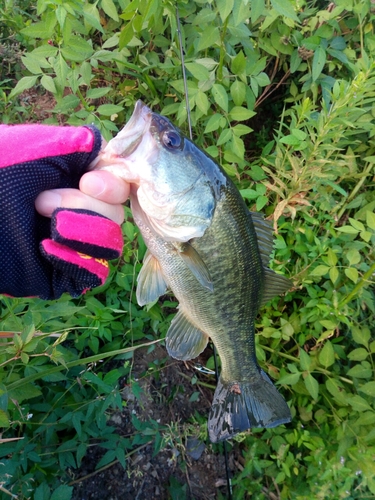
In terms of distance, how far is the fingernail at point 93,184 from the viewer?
3.80 feet

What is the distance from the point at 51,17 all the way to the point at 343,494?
2.65 meters

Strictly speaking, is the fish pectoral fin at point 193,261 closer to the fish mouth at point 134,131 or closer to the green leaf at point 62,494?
the fish mouth at point 134,131

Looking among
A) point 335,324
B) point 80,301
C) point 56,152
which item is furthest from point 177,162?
point 335,324

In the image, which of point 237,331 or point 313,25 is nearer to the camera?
point 237,331

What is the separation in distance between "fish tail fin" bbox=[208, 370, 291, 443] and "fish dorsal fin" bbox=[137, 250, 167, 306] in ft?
2.21

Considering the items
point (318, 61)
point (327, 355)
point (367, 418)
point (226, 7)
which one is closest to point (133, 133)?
point (226, 7)

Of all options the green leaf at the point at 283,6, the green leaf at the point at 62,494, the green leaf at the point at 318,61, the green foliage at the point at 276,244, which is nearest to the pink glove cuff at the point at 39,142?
the green foliage at the point at 276,244

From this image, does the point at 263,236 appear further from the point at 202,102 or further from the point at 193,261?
the point at 202,102

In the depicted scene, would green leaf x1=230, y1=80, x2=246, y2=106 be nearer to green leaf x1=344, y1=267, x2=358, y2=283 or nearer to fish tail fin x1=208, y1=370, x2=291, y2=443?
green leaf x1=344, y1=267, x2=358, y2=283

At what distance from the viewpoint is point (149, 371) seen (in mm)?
2398

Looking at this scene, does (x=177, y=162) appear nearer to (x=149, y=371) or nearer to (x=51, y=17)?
(x=51, y=17)

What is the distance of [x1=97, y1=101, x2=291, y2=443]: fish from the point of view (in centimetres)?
133

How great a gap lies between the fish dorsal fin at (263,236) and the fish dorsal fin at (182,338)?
48 cm

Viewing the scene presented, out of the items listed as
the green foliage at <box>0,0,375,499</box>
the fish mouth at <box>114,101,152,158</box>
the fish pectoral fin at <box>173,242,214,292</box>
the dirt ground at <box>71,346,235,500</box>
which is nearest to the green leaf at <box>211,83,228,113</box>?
the green foliage at <box>0,0,375,499</box>
